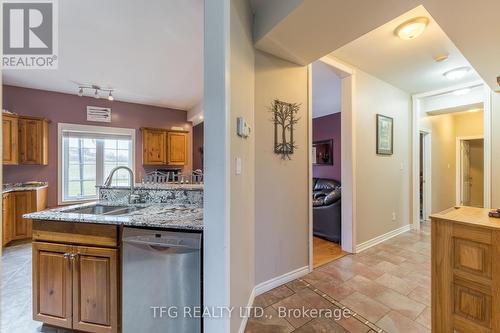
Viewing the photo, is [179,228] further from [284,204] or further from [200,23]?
[200,23]

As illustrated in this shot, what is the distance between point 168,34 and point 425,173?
548 centimetres

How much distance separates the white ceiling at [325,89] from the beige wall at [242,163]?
1475mm

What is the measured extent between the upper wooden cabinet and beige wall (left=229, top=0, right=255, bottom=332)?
4212 millimetres

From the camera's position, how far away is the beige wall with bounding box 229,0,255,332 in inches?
59.9

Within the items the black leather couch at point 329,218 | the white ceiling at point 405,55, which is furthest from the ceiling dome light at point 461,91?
the black leather couch at point 329,218

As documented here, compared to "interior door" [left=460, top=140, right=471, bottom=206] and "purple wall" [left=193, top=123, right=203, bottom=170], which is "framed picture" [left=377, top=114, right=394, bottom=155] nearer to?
"interior door" [left=460, top=140, right=471, bottom=206]

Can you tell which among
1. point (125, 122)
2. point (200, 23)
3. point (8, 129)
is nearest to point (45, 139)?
point (8, 129)

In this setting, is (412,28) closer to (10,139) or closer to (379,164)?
(379,164)

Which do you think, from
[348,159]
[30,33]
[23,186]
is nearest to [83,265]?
[30,33]

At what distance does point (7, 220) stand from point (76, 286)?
2934mm

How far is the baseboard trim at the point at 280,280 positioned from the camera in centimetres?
225

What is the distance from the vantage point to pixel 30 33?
96.2 inches

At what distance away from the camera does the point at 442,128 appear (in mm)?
5176

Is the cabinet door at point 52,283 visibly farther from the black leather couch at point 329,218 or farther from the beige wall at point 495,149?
the beige wall at point 495,149
